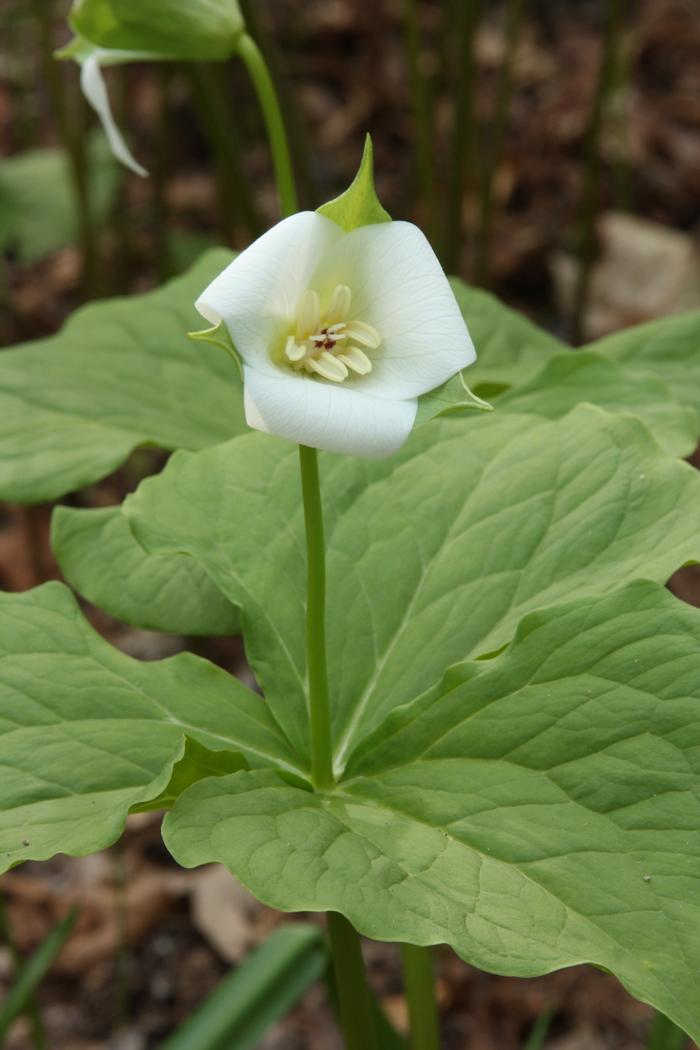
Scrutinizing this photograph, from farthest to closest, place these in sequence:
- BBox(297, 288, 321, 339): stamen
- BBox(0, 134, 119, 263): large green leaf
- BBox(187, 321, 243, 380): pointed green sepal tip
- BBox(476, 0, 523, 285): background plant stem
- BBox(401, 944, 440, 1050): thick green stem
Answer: BBox(0, 134, 119, 263): large green leaf → BBox(476, 0, 523, 285): background plant stem → BBox(401, 944, 440, 1050): thick green stem → BBox(297, 288, 321, 339): stamen → BBox(187, 321, 243, 380): pointed green sepal tip

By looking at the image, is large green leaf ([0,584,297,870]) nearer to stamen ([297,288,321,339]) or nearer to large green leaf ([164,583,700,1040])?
large green leaf ([164,583,700,1040])

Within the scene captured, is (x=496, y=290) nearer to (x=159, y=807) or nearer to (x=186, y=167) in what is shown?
(x=186, y=167)

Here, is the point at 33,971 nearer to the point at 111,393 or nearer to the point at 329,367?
the point at 111,393

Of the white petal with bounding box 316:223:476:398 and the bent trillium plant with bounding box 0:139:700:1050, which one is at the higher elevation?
the white petal with bounding box 316:223:476:398

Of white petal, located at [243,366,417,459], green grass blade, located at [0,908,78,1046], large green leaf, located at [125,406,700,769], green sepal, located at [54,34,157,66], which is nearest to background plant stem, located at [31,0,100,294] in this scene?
green sepal, located at [54,34,157,66]

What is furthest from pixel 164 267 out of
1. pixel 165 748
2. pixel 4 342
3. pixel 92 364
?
pixel 165 748

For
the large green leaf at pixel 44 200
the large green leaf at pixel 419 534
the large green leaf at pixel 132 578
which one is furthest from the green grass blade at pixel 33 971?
the large green leaf at pixel 44 200

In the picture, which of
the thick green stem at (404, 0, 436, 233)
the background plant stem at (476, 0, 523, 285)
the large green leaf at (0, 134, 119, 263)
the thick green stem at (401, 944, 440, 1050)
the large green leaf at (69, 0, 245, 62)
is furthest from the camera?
the large green leaf at (0, 134, 119, 263)
